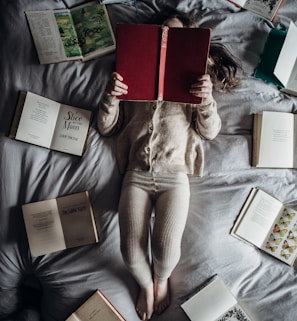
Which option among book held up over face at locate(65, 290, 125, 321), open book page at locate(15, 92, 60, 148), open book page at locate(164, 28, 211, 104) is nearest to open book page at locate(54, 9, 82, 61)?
open book page at locate(15, 92, 60, 148)

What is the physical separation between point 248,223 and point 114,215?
0.46 meters

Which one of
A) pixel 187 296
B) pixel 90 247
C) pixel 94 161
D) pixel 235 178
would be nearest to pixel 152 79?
pixel 94 161

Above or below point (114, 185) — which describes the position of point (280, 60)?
above

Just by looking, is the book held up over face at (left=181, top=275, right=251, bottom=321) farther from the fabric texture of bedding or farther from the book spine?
the book spine

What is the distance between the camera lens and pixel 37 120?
1238 mm

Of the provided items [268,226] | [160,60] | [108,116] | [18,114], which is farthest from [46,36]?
[268,226]

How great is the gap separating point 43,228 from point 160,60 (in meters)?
0.67

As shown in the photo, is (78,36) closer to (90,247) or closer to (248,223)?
(90,247)

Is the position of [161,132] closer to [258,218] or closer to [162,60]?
[162,60]

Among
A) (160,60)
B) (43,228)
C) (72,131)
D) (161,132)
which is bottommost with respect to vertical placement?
(43,228)

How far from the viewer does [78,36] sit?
1303 millimetres

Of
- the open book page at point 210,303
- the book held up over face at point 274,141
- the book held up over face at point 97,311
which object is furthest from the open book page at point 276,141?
the book held up over face at point 97,311

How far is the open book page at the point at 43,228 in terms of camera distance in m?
1.19

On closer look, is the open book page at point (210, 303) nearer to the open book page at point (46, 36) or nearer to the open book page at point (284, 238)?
the open book page at point (284, 238)
